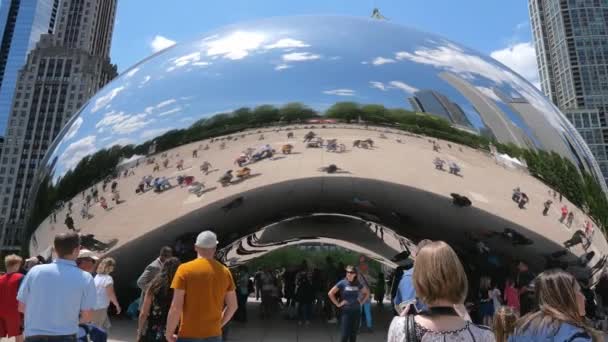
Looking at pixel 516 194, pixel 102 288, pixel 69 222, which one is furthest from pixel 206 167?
pixel 516 194

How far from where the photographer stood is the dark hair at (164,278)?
146 inches

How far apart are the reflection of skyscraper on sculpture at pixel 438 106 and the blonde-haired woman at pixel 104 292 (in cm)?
344

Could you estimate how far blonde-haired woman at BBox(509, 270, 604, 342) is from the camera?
206 cm

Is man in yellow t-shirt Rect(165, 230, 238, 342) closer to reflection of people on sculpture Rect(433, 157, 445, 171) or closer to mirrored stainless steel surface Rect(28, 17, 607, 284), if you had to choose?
mirrored stainless steel surface Rect(28, 17, 607, 284)

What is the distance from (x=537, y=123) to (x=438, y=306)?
13.4 ft

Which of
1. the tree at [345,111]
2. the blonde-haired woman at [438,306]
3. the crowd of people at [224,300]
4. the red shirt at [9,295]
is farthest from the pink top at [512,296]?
the red shirt at [9,295]

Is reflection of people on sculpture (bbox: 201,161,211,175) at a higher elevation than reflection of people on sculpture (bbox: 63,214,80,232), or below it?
higher

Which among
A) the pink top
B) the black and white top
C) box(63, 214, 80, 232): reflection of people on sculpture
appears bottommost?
the black and white top

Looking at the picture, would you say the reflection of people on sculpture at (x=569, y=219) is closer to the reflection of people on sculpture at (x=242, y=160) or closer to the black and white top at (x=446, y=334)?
the reflection of people on sculpture at (x=242, y=160)

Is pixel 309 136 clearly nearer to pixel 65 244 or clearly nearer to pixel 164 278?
pixel 164 278

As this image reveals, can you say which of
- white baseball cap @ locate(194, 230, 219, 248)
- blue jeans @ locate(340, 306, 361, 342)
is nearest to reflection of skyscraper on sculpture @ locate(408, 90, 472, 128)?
blue jeans @ locate(340, 306, 361, 342)

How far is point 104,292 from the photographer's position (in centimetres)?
450

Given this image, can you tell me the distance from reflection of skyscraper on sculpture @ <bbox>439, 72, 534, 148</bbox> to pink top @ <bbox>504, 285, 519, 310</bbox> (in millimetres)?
1703

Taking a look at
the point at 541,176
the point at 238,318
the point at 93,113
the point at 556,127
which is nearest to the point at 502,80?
the point at 556,127
